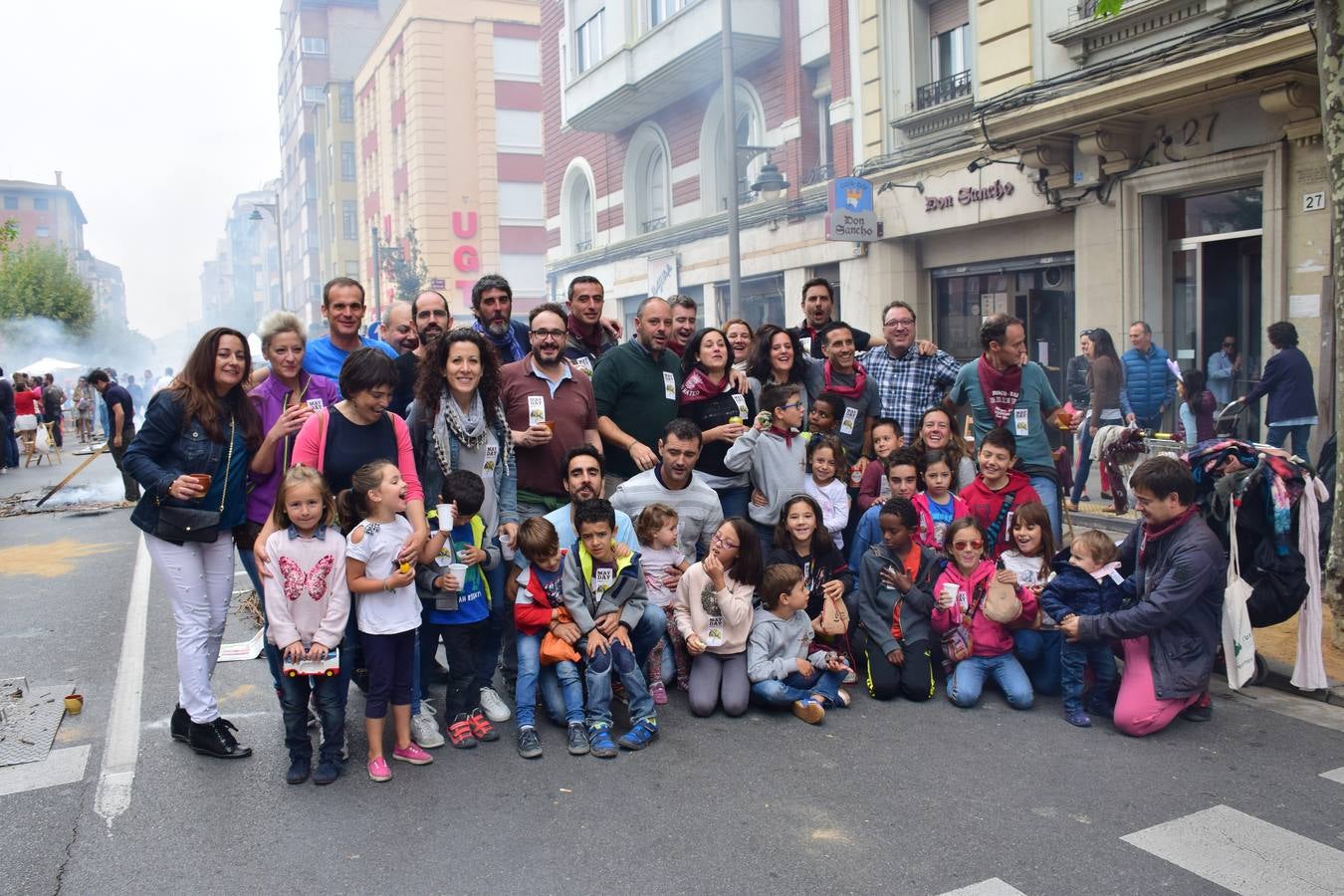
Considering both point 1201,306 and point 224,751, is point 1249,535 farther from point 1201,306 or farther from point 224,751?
point 1201,306

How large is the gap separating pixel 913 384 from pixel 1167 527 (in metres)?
2.40

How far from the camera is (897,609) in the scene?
5.68m

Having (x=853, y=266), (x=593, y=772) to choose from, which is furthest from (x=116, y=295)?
(x=593, y=772)

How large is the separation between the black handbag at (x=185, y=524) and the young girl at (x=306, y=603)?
350 millimetres

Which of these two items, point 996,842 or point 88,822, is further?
point 88,822

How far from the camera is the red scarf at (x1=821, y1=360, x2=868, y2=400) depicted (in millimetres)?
7062

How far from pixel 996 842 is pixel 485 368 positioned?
3.29m

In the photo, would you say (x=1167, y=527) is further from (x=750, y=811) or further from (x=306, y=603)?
(x=306, y=603)

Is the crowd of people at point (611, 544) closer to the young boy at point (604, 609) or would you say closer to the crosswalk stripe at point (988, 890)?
the young boy at point (604, 609)

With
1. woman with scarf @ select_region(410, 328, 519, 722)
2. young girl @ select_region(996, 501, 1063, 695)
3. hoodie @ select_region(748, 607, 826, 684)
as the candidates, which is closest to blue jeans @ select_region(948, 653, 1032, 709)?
young girl @ select_region(996, 501, 1063, 695)

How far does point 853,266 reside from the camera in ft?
61.2

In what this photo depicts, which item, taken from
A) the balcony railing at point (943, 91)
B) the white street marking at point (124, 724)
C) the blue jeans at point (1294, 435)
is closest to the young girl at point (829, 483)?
the white street marking at point (124, 724)

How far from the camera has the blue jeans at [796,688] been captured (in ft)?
17.4

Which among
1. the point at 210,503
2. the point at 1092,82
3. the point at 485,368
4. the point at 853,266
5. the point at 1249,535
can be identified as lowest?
the point at 1249,535
